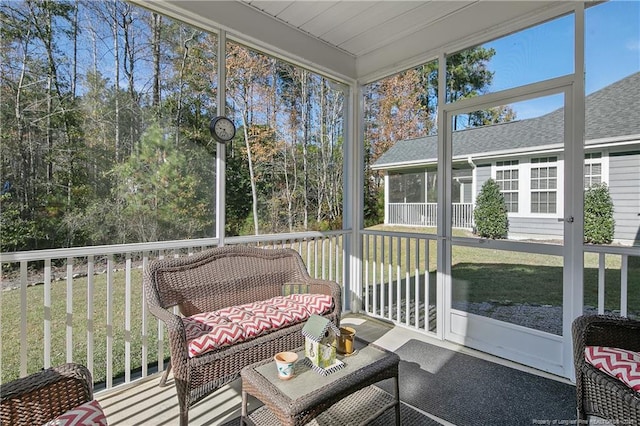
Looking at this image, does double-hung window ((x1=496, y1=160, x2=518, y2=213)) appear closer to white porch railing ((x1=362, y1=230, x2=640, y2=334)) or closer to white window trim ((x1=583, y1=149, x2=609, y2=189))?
white window trim ((x1=583, y1=149, x2=609, y2=189))

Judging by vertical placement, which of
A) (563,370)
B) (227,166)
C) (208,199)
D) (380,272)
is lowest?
(563,370)

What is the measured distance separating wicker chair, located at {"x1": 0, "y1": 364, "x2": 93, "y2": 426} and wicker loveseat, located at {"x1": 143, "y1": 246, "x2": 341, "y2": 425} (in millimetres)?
493

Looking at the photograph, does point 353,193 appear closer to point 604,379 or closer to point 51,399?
point 604,379

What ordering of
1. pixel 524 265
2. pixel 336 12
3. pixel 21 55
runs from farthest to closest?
pixel 336 12 → pixel 524 265 → pixel 21 55

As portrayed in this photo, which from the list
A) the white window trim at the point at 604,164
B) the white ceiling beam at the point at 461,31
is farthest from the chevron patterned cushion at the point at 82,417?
the white ceiling beam at the point at 461,31

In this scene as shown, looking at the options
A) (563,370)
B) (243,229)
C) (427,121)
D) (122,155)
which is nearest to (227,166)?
(243,229)

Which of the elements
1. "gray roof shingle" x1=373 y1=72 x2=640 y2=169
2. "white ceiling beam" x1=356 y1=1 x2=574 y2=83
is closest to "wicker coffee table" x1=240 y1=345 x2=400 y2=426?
"gray roof shingle" x1=373 y1=72 x2=640 y2=169

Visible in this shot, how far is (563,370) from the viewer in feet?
8.18

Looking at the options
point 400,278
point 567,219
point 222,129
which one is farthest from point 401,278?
point 222,129

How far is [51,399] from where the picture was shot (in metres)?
1.29

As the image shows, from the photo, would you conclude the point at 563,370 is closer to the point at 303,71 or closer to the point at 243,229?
the point at 243,229

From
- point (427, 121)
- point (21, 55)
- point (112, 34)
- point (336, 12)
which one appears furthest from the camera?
point (427, 121)

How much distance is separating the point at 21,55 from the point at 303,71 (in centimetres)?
236

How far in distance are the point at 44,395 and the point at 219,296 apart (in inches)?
49.2
